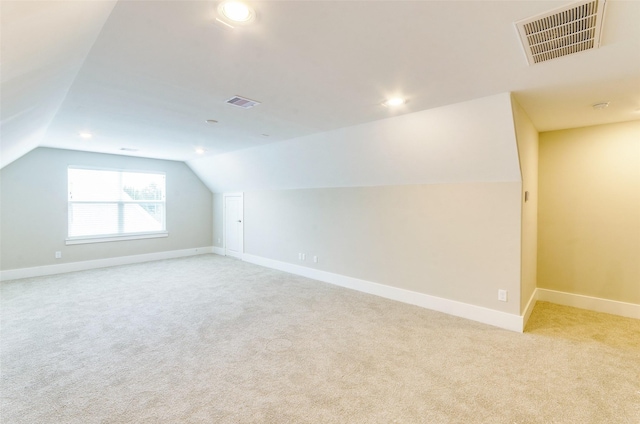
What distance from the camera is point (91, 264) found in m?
5.96

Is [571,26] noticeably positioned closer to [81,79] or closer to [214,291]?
[81,79]

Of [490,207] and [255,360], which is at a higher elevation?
[490,207]

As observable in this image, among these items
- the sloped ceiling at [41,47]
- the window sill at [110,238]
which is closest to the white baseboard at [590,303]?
the sloped ceiling at [41,47]

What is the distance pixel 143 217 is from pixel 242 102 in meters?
5.30

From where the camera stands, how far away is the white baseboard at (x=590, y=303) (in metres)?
3.58

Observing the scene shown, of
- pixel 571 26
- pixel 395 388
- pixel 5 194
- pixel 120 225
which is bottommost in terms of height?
pixel 395 388

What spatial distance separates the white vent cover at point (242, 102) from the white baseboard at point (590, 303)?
473 cm

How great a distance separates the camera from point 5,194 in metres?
5.08

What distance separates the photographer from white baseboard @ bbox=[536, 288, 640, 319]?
11.7ft

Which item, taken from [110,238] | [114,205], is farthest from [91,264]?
[114,205]

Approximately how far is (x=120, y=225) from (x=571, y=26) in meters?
7.77

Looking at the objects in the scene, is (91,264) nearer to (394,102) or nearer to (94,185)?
(94,185)

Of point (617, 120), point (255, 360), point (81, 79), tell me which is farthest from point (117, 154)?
point (617, 120)

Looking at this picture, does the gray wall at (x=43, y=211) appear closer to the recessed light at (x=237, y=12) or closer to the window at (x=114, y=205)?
the window at (x=114, y=205)
